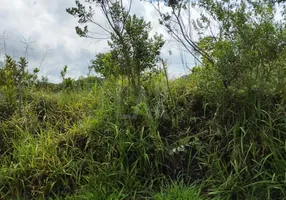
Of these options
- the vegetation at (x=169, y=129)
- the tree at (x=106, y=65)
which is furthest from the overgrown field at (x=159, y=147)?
the tree at (x=106, y=65)

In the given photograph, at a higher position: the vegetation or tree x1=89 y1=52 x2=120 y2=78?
tree x1=89 y1=52 x2=120 y2=78

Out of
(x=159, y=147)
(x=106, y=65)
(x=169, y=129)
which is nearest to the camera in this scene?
(x=159, y=147)

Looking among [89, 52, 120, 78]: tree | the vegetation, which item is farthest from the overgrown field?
[89, 52, 120, 78]: tree

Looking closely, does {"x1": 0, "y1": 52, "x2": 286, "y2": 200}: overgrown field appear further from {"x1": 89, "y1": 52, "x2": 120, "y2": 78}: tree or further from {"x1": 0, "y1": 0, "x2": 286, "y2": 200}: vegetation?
{"x1": 89, "y1": 52, "x2": 120, "y2": 78}: tree

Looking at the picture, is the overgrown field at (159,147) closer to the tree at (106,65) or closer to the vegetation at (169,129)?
the vegetation at (169,129)

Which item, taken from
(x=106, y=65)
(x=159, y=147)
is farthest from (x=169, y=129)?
(x=106, y=65)

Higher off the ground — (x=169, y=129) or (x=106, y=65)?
(x=106, y=65)

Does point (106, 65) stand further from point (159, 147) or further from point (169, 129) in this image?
point (159, 147)

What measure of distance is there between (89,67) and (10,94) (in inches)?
41.3

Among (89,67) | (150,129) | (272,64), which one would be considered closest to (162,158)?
(150,129)

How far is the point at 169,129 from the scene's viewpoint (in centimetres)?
367

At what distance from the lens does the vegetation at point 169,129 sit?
3.14 metres

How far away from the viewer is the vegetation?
3145mm

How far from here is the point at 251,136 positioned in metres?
3.25
